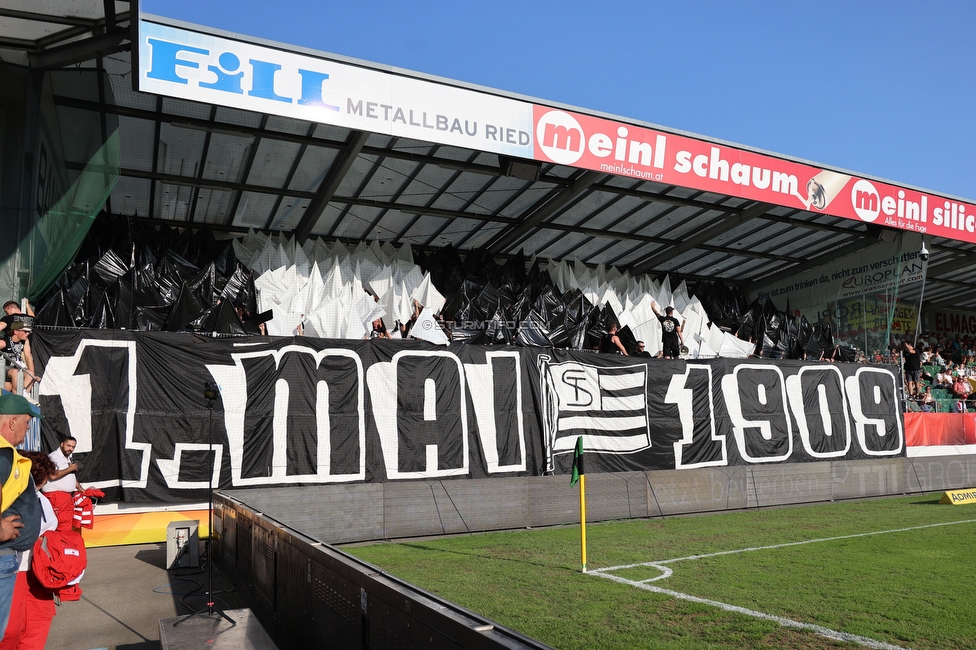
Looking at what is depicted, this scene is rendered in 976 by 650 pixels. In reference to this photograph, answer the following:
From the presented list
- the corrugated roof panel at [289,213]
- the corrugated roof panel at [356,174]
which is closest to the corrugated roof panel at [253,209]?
the corrugated roof panel at [289,213]

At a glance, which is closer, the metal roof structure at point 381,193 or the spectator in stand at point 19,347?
the spectator in stand at point 19,347

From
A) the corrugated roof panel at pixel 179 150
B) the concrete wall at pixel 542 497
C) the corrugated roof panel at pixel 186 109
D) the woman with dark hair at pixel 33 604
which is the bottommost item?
the concrete wall at pixel 542 497

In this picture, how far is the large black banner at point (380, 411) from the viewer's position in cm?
1211

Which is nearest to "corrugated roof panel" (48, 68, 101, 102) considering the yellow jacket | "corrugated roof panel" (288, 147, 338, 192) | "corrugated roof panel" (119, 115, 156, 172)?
"corrugated roof panel" (119, 115, 156, 172)

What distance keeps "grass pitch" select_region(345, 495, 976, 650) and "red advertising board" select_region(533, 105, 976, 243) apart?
26.8 feet

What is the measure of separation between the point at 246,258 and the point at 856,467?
16.9m

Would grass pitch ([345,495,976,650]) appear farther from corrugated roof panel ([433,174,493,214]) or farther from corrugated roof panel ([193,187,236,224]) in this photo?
corrugated roof panel ([193,187,236,224])

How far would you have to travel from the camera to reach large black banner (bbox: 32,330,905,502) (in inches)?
477

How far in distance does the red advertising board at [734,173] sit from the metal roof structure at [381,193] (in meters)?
1.19

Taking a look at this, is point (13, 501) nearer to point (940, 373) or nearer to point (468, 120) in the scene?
point (468, 120)

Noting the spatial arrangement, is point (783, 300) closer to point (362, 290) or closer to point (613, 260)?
point (613, 260)

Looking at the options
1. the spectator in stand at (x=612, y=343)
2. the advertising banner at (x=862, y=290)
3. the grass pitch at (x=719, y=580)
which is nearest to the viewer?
the grass pitch at (x=719, y=580)

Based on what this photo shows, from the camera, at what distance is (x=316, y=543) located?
544 cm

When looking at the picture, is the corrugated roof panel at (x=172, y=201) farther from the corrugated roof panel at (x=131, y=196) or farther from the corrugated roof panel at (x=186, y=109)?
the corrugated roof panel at (x=186, y=109)
